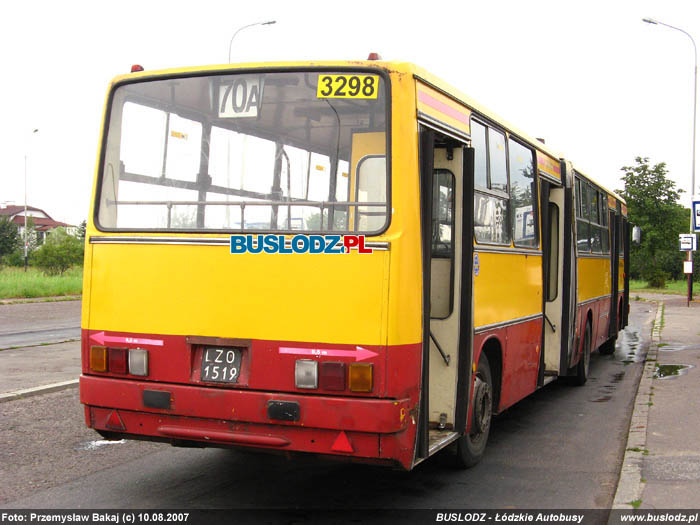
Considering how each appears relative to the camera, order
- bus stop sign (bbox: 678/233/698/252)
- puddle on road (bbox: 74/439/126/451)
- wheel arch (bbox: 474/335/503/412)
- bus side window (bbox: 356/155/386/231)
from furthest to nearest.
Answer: bus stop sign (bbox: 678/233/698/252) → puddle on road (bbox: 74/439/126/451) → wheel arch (bbox: 474/335/503/412) → bus side window (bbox: 356/155/386/231)

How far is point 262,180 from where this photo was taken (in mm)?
5621

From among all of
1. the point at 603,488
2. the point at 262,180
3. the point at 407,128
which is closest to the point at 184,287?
the point at 262,180

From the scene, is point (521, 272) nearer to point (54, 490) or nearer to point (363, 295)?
point (363, 295)

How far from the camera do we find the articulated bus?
16.8 ft

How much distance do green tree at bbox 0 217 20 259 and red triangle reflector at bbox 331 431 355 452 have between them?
256 ft

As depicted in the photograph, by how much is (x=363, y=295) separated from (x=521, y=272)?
337cm

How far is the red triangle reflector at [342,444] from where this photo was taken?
5.09 m

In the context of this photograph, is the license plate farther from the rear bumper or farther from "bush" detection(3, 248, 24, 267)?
"bush" detection(3, 248, 24, 267)

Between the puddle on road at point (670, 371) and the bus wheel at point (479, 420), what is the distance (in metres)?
5.97

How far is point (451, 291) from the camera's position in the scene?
246 inches

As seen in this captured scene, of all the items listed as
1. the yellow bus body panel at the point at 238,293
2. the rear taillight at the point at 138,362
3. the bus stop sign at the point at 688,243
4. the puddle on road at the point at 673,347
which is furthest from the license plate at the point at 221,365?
the bus stop sign at the point at 688,243

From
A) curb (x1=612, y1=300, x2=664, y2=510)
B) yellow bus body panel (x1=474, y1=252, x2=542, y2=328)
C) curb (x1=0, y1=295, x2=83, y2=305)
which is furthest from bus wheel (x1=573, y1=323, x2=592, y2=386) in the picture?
curb (x1=0, y1=295, x2=83, y2=305)

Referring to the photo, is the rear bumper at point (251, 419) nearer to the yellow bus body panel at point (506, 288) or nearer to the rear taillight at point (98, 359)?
the rear taillight at point (98, 359)

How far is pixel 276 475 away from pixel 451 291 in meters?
2.07
